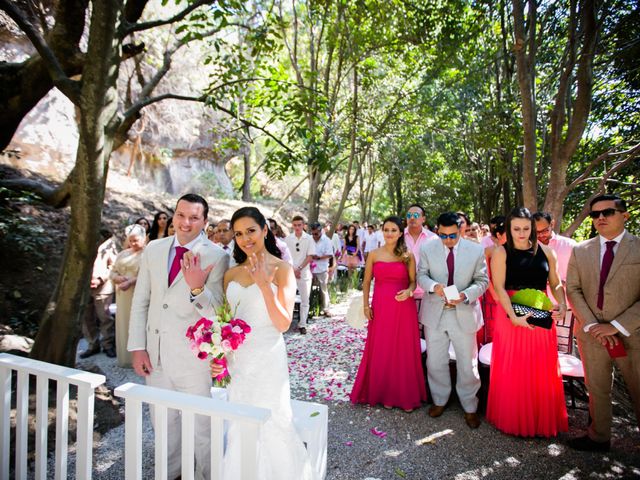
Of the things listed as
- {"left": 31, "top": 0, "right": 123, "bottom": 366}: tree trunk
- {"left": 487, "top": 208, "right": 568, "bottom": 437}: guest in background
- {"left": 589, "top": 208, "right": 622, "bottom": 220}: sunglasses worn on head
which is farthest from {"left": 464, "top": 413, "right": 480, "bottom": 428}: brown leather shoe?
{"left": 31, "top": 0, "right": 123, "bottom": 366}: tree trunk

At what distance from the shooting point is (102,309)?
255 inches

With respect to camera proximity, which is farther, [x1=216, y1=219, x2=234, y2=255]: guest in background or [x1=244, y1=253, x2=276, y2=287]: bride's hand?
[x1=216, y1=219, x2=234, y2=255]: guest in background

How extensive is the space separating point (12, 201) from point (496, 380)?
33.4 feet

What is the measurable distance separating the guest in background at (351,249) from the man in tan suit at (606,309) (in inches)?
419

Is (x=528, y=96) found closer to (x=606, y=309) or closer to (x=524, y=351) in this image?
(x=606, y=309)

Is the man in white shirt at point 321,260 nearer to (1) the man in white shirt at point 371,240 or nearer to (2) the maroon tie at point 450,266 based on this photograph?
(2) the maroon tie at point 450,266

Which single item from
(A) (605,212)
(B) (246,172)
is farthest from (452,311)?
(B) (246,172)

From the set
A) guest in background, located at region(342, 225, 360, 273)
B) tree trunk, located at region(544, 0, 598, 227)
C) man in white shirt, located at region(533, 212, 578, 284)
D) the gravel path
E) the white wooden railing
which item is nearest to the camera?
the white wooden railing

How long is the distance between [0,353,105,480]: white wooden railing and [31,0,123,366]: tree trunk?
1.74 meters

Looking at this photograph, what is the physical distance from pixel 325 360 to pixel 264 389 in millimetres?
4111

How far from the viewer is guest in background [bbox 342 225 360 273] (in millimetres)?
14541

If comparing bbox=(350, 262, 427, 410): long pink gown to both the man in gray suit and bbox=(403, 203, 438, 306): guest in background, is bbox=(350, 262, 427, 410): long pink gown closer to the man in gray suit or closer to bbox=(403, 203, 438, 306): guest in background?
the man in gray suit

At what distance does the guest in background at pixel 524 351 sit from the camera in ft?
12.9

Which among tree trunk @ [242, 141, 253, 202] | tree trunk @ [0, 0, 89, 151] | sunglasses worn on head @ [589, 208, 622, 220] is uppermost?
tree trunk @ [242, 141, 253, 202]
